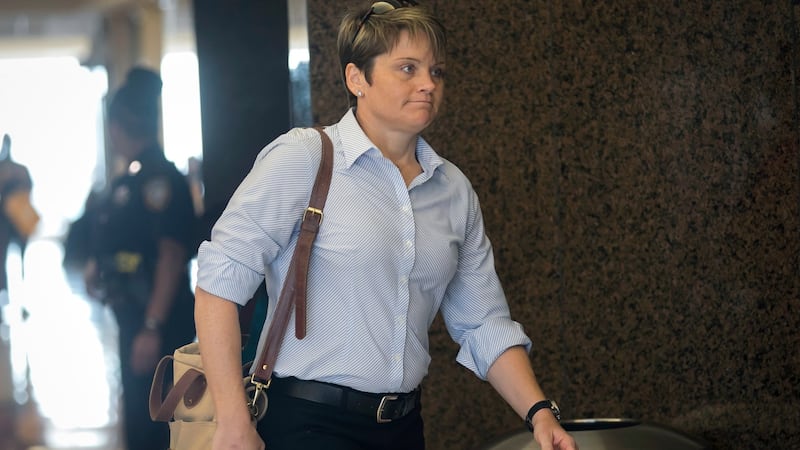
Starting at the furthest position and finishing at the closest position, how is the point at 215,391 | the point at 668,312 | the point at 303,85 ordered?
the point at 668,312 < the point at 303,85 < the point at 215,391

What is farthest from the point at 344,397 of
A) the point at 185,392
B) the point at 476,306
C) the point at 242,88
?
the point at 242,88

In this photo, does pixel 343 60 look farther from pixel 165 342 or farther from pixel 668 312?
pixel 668 312

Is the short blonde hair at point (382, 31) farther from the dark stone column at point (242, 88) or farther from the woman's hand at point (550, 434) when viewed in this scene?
the dark stone column at point (242, 88)

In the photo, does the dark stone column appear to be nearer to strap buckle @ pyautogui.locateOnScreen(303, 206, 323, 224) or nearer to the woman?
the woman

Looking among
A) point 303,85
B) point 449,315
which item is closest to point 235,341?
point 449,315

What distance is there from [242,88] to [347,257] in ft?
6.54

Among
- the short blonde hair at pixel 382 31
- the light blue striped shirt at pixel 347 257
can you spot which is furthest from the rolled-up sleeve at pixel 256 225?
the short blonde hair at pixel 382 31

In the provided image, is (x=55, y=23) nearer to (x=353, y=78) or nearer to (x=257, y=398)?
(x=353, y=78)

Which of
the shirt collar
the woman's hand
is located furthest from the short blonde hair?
the woman's hand

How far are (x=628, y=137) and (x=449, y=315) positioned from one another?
6.45 ft

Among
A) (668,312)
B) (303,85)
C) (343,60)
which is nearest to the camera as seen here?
(343,60)

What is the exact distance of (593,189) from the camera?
451cm

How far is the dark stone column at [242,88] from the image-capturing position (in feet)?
14.1

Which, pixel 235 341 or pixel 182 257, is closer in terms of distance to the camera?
pixel 235 341
